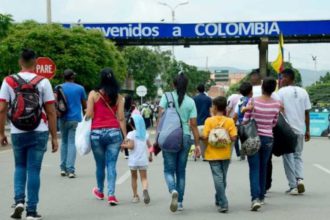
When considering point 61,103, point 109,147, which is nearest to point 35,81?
point 109,147

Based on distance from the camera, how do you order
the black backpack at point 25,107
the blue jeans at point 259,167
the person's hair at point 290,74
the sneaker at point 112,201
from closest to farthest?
the black backpack at point 25,107, the blue jeans at point 259,167, the sneaker at point 112,201, the person's hair at point 290,74

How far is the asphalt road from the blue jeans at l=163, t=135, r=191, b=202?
36cm

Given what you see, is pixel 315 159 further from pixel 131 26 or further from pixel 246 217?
pixel 131 26

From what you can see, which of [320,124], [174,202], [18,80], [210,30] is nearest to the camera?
[18,80]

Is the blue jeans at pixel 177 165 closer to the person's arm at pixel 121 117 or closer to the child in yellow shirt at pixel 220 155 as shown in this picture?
the child in yellow shirt at pixel 220 155

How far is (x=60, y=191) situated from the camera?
35.7 feet

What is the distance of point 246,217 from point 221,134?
1.09 m

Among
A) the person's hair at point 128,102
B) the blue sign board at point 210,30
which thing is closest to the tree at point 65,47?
the blue sign board at point 210,30

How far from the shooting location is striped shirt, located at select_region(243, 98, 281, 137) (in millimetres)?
9314

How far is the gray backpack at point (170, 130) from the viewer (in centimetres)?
876

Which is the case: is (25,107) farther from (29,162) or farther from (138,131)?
(138,131)

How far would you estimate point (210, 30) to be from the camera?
152 feet

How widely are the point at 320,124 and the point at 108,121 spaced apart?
23725 mm

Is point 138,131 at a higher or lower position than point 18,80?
lower
